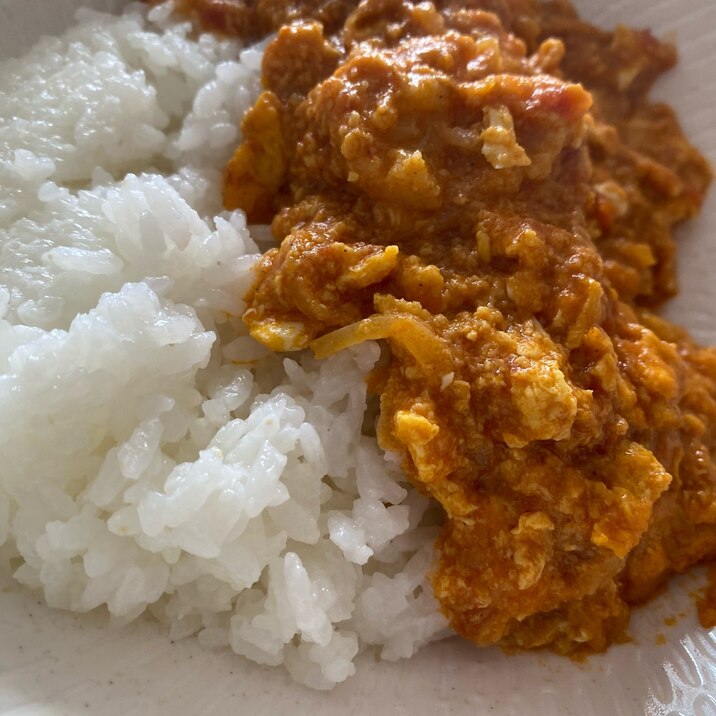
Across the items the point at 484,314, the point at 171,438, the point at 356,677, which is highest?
A: the point at 484,314

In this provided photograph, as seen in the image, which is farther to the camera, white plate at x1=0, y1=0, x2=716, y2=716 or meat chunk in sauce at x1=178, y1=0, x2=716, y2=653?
meat chunk in sauce at x1=178, y1=0, x2=716, y2=653

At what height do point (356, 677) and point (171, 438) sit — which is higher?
point (171, 438)

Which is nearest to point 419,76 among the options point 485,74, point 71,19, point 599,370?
point 485,74

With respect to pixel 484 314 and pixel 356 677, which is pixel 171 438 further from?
pixel 484 314

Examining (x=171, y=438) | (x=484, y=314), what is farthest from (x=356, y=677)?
(x=484, y=314)

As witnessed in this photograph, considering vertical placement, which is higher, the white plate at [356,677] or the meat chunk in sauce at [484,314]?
the meat chunk in sauce at [484,314]
